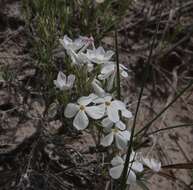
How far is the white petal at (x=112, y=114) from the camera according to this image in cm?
223

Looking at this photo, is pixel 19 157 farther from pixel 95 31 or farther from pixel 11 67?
pixel 95 31

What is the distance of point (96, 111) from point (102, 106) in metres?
0.04

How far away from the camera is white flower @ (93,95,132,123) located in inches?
87.8

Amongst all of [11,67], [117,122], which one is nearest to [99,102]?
[117,122]

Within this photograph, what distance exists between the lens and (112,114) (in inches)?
87.7

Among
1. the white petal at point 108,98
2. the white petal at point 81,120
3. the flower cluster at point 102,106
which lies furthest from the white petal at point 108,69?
the white petal at point 81,120

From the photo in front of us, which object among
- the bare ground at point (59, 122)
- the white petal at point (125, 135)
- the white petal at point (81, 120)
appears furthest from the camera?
the bare ground at point (59, 122)

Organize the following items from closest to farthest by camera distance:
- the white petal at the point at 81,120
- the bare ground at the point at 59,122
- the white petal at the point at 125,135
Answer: the white petal at the point at 81,120, the white petal at the point at 125,135, the bare ground at the point at 59,122

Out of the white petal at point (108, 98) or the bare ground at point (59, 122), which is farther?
the bare ground at point (59, 122)

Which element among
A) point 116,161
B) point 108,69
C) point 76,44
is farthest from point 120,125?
point 76,44

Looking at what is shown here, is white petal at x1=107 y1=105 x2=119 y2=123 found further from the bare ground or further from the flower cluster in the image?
the bare ground

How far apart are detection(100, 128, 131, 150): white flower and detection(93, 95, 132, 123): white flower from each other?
10 cm

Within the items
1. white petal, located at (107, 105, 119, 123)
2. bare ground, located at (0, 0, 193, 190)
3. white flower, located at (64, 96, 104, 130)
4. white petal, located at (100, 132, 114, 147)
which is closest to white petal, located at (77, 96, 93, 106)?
white flower, located at (64, 96, 104, 130)

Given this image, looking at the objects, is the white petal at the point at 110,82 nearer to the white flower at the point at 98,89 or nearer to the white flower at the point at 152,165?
the white flower at the point at 98,89
